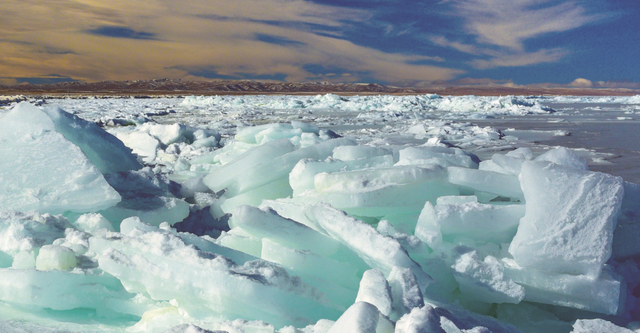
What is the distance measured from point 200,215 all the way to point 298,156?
84cm

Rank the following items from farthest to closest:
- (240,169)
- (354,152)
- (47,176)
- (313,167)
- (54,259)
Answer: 1. (354,152)
2. (240,169)
3. (313,167)
4. (47,176)
5. (54,259)

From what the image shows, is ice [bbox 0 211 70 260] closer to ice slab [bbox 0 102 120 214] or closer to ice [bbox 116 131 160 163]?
ice slab [bbox 0 102 120 214]

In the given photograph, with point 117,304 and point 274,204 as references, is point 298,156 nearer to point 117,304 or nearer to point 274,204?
point 274,204

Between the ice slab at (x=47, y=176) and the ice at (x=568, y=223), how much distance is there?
88.2 inches

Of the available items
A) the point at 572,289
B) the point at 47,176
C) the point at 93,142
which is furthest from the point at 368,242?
the point at 93,142

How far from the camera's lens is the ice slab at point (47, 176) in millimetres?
2564

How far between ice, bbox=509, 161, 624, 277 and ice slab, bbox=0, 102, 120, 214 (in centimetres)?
224

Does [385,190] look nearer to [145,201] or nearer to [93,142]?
[145,201]

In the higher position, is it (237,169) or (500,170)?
(500,170)

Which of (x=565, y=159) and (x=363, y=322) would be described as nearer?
(x=363, y=322)

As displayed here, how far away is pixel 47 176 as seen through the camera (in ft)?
8.79

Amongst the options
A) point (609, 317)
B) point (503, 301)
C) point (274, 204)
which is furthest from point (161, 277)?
point (609, 317)

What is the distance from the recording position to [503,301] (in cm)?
177

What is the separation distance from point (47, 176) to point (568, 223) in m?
2.81
